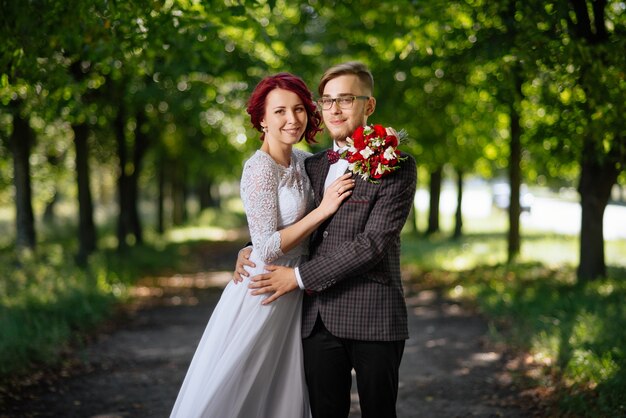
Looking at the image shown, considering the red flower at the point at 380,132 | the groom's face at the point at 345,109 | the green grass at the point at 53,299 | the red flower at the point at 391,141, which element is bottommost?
the green grass at the point at 53,299

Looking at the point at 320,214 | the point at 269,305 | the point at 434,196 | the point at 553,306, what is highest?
the point at 320,214

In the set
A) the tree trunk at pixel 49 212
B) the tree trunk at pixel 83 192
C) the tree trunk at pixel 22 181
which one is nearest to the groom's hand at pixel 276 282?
the tree trunk at pixel 22 181

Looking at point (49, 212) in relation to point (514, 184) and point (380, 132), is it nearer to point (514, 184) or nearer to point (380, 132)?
point (514, 184)

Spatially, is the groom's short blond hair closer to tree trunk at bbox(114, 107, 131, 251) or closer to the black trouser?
the black trouser

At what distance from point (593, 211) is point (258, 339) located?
8.49 metres

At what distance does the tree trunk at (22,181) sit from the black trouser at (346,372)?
1111 centimetres

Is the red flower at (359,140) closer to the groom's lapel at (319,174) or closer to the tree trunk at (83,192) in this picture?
the groom's lapel at (319,174)

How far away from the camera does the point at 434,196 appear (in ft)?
73.5

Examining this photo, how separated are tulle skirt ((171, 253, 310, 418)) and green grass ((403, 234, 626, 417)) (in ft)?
9.08

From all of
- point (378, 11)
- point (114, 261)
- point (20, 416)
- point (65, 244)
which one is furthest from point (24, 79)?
point (65, 244)

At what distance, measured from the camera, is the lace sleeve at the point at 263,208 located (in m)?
3.57

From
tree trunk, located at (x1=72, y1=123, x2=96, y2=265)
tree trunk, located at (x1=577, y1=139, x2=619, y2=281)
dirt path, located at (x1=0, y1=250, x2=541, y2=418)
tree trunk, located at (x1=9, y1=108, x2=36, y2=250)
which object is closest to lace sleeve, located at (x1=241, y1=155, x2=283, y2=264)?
dirt path, located at (x1=0, y1=250, x2=541, y2=418)

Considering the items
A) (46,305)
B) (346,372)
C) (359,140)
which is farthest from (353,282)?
(46,305)

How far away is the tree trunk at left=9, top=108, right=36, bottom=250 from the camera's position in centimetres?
1341
